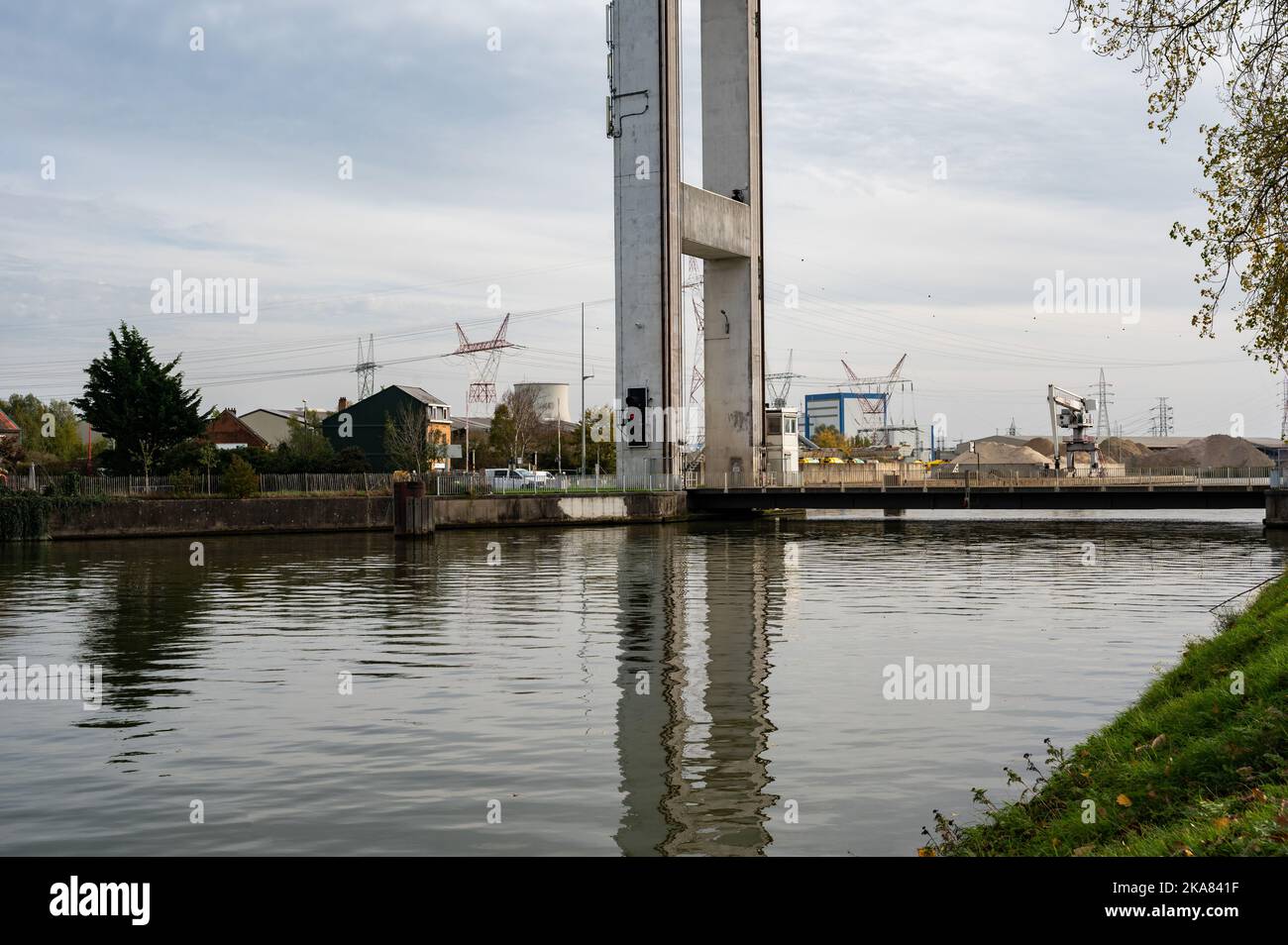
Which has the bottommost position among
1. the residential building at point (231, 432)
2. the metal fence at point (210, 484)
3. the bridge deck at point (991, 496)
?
the bridge deck at point (991, 496)

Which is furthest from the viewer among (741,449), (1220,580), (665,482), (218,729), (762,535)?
(741,449)

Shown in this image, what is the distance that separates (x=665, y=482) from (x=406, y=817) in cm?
6653

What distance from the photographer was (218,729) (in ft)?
49.9

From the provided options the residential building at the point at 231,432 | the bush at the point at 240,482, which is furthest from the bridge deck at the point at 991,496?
the residential building at the point at 231,432

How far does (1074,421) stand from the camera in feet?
373

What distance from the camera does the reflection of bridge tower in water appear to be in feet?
35.2

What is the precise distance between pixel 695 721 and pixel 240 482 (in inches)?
2057

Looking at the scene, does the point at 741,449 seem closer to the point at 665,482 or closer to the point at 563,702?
the point at 665,482

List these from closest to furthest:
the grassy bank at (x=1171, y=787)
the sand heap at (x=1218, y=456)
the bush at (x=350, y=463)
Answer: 1. the grassy bank at (x=1171, y=787)
2. the bush at (x=350, y=463)
3. the sand heap at (x=1218, y=456)

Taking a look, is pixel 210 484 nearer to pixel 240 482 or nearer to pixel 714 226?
pixel 240 482

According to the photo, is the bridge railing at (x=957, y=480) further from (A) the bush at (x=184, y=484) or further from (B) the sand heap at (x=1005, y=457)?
(B) the sand heap at (x=1005, y=457)

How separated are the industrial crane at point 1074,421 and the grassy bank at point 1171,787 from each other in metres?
95.1

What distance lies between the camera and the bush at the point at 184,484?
63231mm

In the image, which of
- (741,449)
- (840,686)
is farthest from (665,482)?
(840,686)
